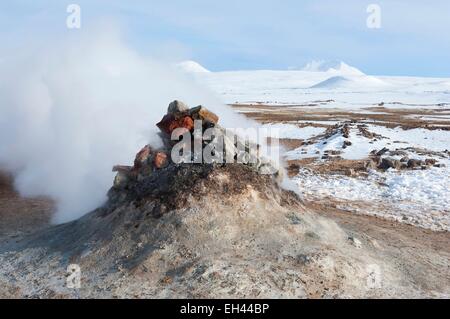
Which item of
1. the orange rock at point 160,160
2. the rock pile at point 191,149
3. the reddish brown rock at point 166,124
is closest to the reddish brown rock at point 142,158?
the rock pile at point 191,149

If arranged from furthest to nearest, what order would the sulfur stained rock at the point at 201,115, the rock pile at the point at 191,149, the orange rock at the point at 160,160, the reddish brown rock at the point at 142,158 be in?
the sulfur stained rock at the point at 201,115
the reddish brown rock at the point at 142,158
the orange rock at the point at 160,160
the rock pile at the point at 191,149

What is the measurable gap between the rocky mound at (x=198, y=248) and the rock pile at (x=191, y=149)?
44 millimetres

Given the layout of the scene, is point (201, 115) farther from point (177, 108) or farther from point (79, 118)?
point (79, 118)

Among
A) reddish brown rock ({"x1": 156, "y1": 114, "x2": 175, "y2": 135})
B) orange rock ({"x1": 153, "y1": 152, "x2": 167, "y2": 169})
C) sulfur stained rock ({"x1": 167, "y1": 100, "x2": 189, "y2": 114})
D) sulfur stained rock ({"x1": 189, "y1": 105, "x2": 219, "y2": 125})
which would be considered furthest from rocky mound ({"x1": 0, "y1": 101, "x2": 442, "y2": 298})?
sulfur stained rock ({"x1": 167, "y1": 100, "x2": 189, "y2": 114})

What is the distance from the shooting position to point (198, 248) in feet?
23.8

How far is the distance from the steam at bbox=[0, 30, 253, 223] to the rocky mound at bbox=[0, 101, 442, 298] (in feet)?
5.37

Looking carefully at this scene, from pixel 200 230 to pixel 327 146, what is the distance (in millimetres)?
15433

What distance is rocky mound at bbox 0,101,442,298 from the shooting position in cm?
667

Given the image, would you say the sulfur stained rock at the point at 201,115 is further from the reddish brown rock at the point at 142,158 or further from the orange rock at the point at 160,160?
the reddish brown rock at the point at 142,158

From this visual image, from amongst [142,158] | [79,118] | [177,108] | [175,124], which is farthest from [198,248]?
[79,118]


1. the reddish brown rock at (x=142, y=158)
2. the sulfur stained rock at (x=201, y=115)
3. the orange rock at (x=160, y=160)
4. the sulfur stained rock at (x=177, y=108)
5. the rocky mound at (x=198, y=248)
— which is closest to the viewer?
the rocky mound at (x=198, y=248)

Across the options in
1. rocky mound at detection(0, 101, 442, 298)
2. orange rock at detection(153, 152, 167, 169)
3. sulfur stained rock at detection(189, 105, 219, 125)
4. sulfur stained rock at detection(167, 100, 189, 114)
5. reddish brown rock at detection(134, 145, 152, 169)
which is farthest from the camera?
sulfur stained rock at detection(167, 100, 189, 114)

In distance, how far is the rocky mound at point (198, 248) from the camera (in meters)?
6.67

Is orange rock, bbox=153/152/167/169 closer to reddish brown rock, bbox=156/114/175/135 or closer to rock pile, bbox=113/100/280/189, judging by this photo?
rock pile, bbox=113/100/280/189
